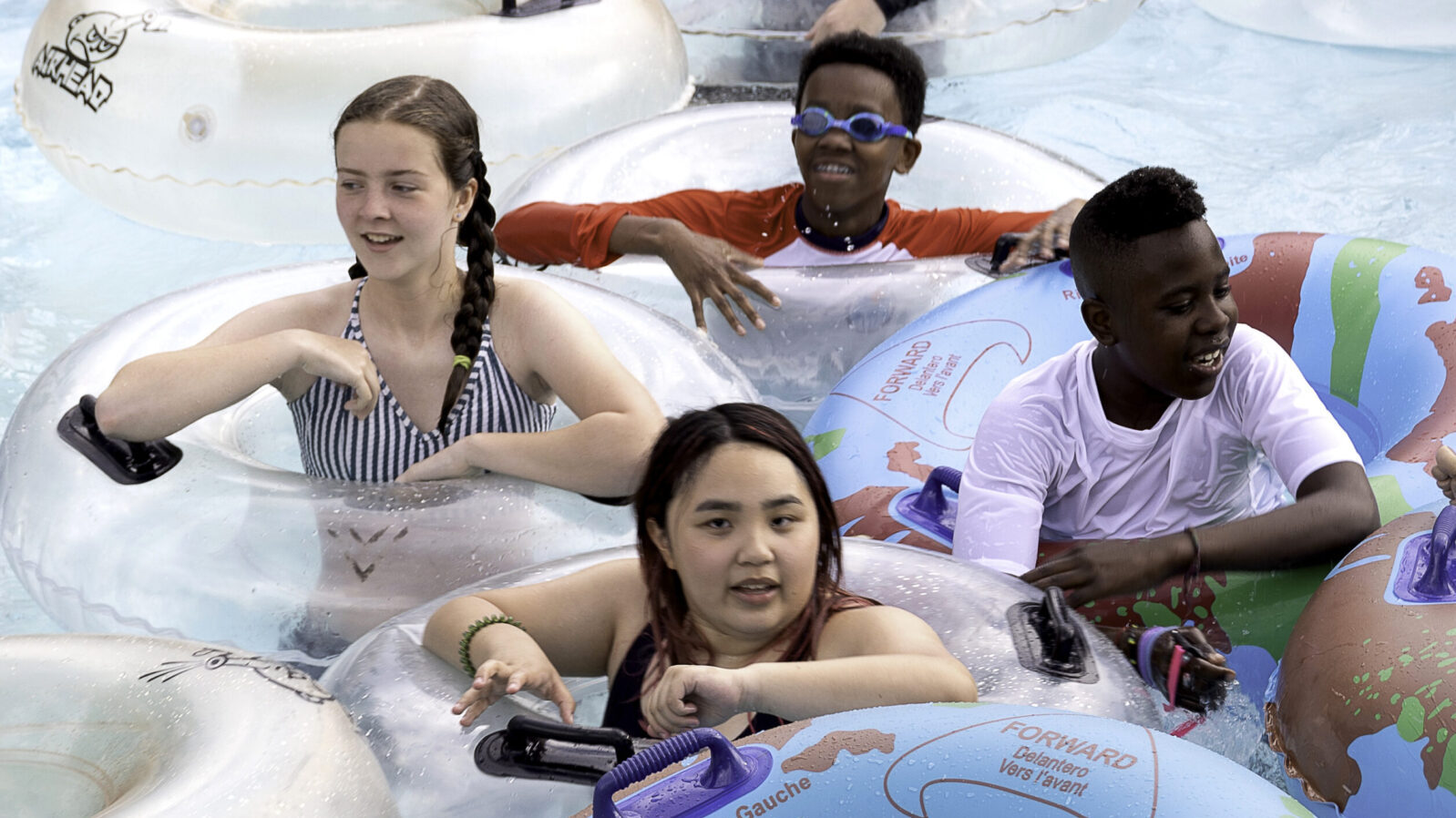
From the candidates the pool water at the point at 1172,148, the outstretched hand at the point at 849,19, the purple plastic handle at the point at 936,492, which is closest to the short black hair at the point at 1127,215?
the purple plastic handle at the point at 936,492

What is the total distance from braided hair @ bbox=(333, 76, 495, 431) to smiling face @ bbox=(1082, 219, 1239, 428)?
852mm

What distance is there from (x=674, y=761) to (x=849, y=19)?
3.52m

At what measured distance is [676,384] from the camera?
244 cm

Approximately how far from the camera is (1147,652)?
1814mm

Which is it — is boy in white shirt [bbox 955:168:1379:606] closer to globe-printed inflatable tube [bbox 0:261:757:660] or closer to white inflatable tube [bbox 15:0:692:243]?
globe-printed inflatable tube [bbox 0:261:757:660]

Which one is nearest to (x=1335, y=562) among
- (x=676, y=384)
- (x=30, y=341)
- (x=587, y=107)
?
(x=676, y=384)

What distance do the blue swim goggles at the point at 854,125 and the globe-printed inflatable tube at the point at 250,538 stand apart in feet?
2.65

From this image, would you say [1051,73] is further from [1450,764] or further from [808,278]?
[1450,764]

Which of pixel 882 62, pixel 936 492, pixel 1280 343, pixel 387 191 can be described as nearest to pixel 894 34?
pixel 882 62

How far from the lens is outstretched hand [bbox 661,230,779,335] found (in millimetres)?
2789

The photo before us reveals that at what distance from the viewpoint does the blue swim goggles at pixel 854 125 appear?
115 inches

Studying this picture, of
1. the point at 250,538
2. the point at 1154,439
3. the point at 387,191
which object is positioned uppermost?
the point at 387,191

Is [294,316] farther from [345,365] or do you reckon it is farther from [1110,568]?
[1110,568]

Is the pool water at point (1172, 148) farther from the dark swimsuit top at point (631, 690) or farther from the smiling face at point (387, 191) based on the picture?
the dark swimsuit top at point (631, 690)
